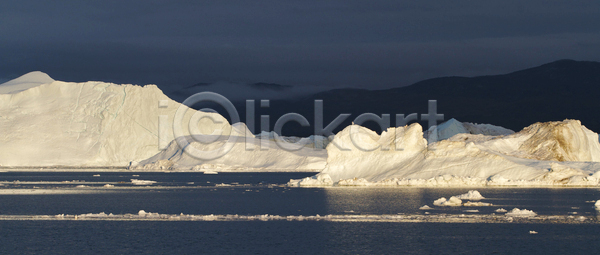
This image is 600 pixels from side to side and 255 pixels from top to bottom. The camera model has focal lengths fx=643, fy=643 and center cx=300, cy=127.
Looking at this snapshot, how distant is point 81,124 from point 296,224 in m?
70.9

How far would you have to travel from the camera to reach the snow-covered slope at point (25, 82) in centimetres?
10162

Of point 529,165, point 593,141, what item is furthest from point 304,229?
point 593,141

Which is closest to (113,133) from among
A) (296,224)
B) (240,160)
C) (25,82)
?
(240,160)

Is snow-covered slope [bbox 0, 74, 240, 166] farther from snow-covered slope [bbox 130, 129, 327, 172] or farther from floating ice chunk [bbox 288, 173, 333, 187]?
floating ice chunk [bbox 288, 173, 333, 187]

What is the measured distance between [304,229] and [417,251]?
723 centimetres

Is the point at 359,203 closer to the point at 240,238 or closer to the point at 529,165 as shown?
the point at 240,238

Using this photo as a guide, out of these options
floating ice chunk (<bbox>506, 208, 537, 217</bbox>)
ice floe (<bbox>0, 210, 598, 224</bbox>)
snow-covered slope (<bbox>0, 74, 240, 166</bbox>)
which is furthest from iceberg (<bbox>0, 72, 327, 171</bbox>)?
floating ice chunk (<bbox>506, 208, 537, 217</bbox>)

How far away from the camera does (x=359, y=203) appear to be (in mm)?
41688

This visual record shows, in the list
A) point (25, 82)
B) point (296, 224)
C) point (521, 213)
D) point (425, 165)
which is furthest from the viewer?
point (25, 82)

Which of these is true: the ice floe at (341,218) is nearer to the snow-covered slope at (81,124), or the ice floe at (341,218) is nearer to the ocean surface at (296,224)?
the ocean surface at (296,224)

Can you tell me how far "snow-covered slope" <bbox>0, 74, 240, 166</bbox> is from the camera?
91.6 m

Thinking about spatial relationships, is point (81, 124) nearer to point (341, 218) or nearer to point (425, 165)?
point (425, 165)

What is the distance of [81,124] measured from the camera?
95625 mm

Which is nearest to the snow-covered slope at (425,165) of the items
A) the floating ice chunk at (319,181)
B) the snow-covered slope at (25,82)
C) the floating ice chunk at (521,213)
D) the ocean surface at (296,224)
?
the floating ice chunk at (319,181)
